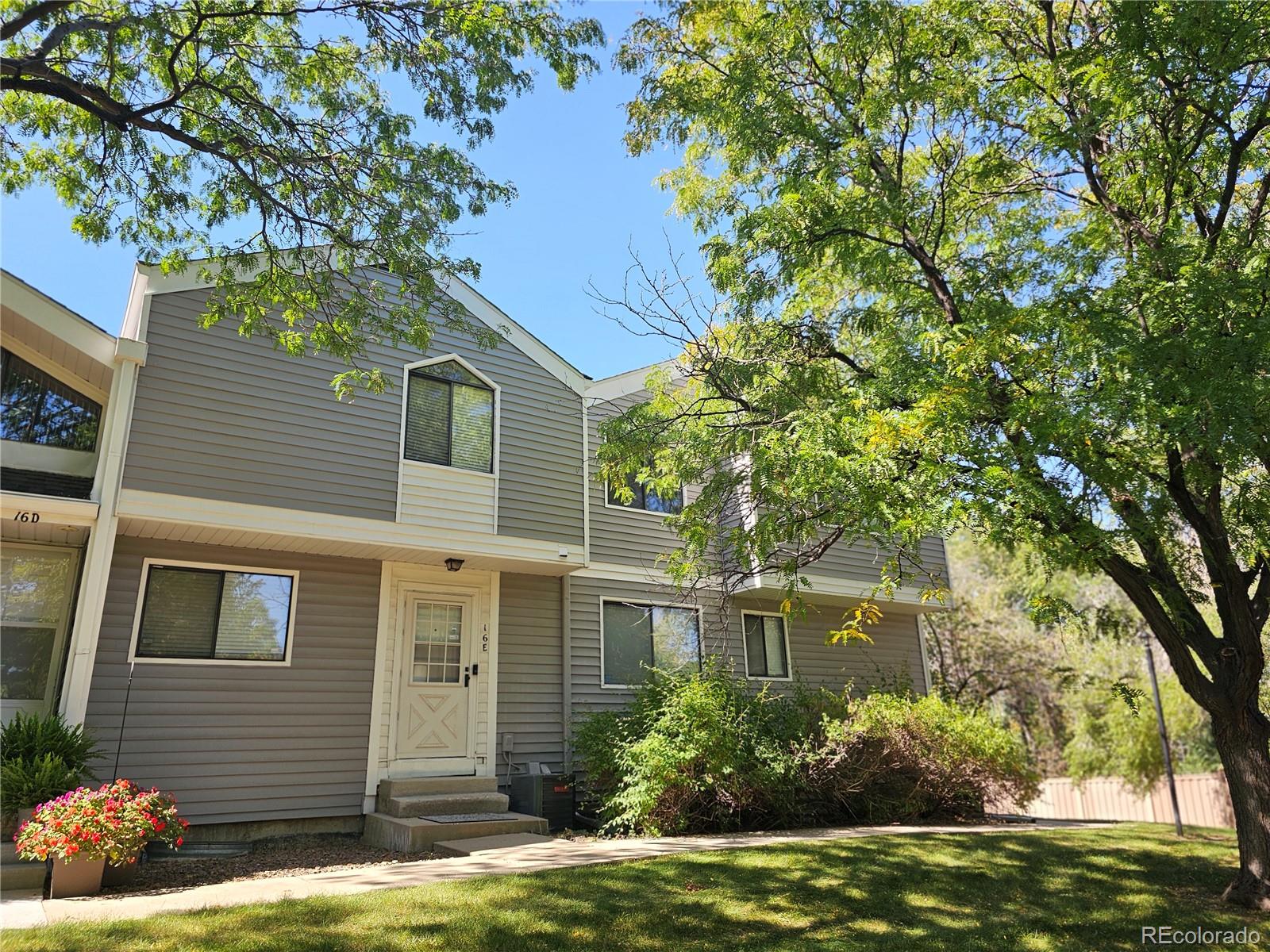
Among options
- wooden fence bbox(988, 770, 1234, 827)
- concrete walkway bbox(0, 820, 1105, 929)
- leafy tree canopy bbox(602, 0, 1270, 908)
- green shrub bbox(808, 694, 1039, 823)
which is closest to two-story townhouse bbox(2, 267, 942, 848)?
concrete walkway bbox(0, 820, 1105, 929)

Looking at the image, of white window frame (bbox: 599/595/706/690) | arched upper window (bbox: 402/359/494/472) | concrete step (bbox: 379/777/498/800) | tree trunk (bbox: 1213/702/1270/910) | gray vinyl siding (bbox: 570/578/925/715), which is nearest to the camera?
tree trunk (bbox: 1213/702/1270/910)

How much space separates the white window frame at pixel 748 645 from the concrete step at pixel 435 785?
196 inches

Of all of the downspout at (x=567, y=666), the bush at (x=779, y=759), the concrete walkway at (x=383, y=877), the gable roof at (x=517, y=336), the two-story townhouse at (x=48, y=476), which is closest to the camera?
the concrete walkway at (x=383, y=877)

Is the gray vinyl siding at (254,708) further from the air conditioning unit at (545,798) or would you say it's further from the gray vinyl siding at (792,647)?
the gray vinyl siding at (792,647)

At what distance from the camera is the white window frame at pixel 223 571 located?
889 cm

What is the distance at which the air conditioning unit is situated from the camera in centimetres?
1003

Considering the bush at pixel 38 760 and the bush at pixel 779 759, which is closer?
the bush at pixel 38 760

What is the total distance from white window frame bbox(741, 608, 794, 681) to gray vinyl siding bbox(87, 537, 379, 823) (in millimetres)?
6332

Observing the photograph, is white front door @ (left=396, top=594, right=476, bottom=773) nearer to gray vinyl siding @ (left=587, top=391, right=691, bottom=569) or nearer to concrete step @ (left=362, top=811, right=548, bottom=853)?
concrete step @ (left=362, top=811, right=548, bottom=853)

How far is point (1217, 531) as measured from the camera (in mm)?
6809

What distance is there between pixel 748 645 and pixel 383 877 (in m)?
8.25

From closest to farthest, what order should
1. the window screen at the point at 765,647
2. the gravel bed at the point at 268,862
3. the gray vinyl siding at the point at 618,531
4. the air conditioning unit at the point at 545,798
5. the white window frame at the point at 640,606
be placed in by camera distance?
the gravel bed at the point at 268,862 < the air conditioning unit at the point at 545,798 < the white window frame at the point at 640,606 < the gray vinyl siding at the point at 618,531 < the window screen at the point at 765,647

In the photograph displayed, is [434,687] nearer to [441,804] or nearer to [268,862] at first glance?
[441,804]

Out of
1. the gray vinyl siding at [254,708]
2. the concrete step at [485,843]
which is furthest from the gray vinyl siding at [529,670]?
the concrete step at [485,843]
